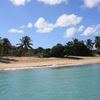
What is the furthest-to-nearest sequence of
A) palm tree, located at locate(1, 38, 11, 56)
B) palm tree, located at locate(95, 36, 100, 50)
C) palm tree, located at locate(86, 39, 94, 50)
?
palm tree, located at locate(86, 39, 94, 50) < palm tree, located at locate(95, 36, 100, 50) < palm tree, located at locate(1, 38, 11, 56)

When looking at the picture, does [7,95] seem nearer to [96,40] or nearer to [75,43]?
[75,43]

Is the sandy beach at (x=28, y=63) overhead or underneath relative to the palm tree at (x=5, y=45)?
underneath

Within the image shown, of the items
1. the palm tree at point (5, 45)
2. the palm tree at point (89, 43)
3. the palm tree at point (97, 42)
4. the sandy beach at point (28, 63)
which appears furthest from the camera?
the palm tree at point (89, 43)

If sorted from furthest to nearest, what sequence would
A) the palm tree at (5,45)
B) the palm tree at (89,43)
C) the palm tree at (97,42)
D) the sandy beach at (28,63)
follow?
the palm tree at (89,43), the palm tree at (97,42), the palm tree at (5,45), the sandy beach at (28,63)

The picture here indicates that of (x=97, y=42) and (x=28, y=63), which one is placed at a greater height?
(x=97, y=42)

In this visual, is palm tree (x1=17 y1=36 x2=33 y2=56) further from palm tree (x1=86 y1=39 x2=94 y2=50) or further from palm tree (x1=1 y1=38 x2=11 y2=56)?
palm tree (x1=86 y1=39 x2=94 y2=50)

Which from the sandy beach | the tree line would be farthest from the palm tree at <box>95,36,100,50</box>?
the sandy beach

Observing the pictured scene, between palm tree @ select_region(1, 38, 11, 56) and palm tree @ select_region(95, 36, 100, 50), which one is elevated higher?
palm tree @ select_region(95, 36, 100, 50)

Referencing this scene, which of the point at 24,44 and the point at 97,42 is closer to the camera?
the point at 24,44

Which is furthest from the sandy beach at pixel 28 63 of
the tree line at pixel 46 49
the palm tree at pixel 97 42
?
the palm tree at pixel 97 42

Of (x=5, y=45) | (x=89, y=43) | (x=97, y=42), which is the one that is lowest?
(x=5, y=45)

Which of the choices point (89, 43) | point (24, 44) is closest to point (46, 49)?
point (24, 44)

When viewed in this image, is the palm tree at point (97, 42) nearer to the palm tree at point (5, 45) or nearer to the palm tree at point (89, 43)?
the palm tree at point (89, 43)

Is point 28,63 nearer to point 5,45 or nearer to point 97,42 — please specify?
point 5,45
